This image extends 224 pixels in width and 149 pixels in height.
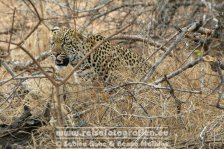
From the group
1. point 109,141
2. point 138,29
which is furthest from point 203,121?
point 138,29

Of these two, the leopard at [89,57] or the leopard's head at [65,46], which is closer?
the leopard at [89,57]

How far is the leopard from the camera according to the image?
5648mm

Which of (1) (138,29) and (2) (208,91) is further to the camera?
(1) (138,29)

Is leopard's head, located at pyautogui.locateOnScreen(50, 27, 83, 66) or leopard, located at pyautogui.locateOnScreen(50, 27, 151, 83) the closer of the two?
leopard, located at pyautogui.locateOnScreen(50, 27, 151, 83)

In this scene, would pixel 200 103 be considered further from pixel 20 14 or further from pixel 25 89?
pixel 20 14

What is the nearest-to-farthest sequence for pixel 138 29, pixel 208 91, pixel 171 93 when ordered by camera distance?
pixel 171 93 → pixel 208 91 → pixel 138 29

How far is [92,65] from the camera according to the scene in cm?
577

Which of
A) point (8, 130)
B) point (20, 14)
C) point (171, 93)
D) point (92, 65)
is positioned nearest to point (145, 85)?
point (171, 93)

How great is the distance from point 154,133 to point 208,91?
0.85 meters

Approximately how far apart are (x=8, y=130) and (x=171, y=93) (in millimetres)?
1126

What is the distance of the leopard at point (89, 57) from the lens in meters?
5.65

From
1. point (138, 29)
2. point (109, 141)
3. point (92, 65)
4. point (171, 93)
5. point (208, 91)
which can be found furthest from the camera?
point (138, 29)

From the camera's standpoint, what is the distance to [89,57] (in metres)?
5.77

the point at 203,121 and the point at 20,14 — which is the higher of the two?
the point at 20,14
